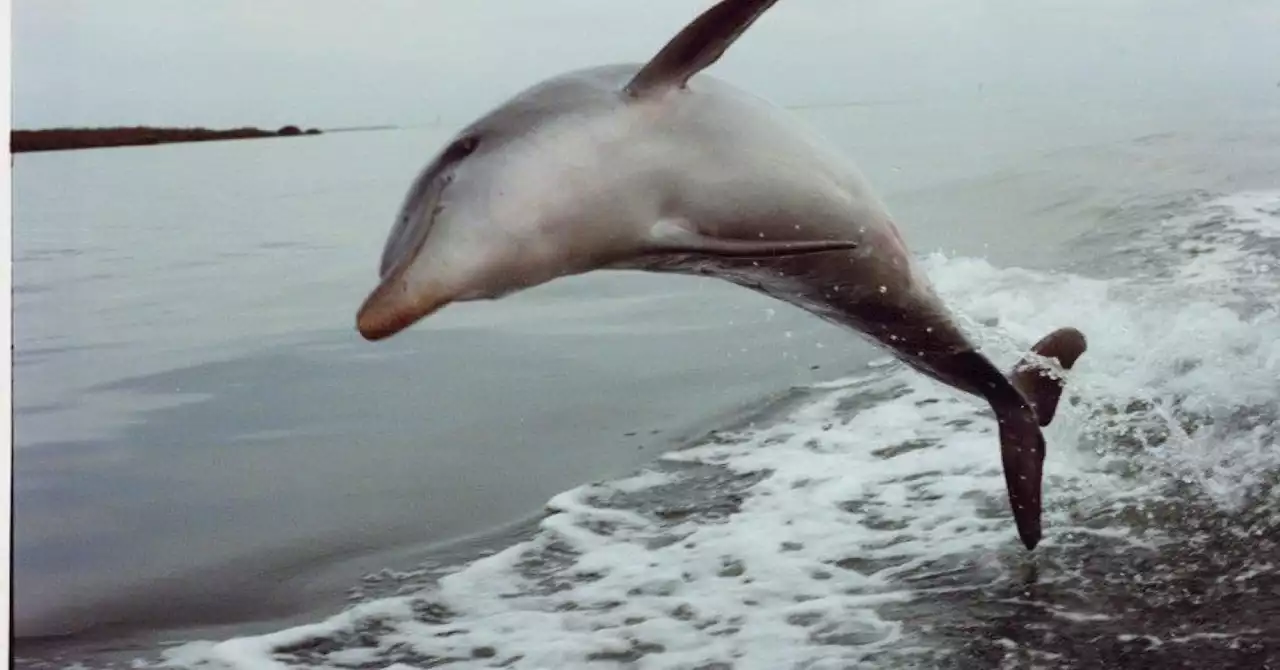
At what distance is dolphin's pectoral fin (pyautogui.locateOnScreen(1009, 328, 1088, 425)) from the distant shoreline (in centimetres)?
132

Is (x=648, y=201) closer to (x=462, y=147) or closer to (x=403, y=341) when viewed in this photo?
(x=462, y=147)

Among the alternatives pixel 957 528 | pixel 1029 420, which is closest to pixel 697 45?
pixel 1029 420

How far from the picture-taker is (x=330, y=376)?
212 centimetres

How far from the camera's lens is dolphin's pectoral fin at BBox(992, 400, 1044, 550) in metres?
1.97

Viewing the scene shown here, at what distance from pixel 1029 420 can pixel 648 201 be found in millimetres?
859

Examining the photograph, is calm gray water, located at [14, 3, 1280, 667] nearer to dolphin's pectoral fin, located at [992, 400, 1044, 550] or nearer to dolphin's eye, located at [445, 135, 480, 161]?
dolphin's pectoral fin, located at [992, 400, 1044, 550]

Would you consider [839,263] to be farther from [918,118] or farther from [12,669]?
[12,669]

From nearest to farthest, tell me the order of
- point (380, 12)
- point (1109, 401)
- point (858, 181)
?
point (858, 181), point (380, 12), point (1109, 401)

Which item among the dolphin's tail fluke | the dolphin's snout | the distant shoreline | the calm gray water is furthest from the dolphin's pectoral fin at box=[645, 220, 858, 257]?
the distant shoreline

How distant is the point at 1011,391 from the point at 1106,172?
1.60 feet

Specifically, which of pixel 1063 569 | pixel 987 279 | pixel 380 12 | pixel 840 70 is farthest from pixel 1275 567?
pixel 380 12

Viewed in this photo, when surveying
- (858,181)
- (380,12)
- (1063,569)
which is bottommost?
(1063,569)

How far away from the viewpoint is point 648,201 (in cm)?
150

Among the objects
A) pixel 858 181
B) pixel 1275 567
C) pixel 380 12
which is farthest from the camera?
pixel 380 12
